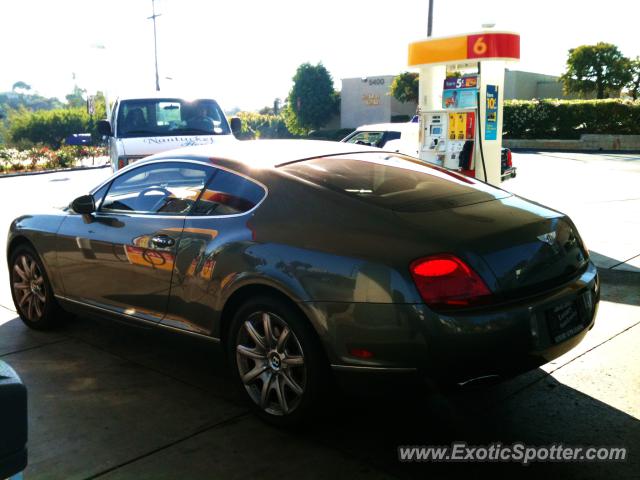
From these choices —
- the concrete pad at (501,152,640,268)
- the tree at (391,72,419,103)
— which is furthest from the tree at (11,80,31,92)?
the concrete pad at (501,152,640,268)

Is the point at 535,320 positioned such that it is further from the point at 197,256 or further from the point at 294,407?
the point at 197,256

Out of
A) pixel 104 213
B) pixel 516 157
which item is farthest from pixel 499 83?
pixel 516 157

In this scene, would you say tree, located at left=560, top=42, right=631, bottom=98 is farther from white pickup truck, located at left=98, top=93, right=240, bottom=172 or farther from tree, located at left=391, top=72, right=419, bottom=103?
white pickup truck, located at left=98, top=93, right=240, bottom=172

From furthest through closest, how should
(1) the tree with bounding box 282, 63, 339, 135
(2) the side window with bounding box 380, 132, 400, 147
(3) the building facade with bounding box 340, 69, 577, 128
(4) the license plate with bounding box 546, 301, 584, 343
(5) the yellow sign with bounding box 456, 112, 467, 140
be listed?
(1) the tree with bounding box 282, 63, 339, 135 → (3) the building facade with bounding box 340, 69, 577, 128 → (2) the side window with bounding box 380, 132, 400, 147 → (5) the yellow sign with bounding box 456, 112, 467, 140 → (4) the license plate with bounding box 546, 301, 584, 343

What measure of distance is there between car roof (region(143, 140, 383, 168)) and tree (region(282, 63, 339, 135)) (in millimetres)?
51285

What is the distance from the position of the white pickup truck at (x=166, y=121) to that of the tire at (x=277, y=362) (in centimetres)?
754

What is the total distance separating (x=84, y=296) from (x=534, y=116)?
30.3m

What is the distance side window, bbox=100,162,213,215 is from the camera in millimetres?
4297

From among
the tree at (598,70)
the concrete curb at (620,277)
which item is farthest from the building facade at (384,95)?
the concrete curb at (620,277)

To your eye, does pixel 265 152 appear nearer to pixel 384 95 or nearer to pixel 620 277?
pixel 620 277

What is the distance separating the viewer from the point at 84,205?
4816mm

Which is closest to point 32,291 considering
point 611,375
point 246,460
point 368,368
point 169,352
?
point 169,352

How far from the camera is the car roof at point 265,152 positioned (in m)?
4.11

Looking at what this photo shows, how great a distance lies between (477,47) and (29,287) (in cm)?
769
